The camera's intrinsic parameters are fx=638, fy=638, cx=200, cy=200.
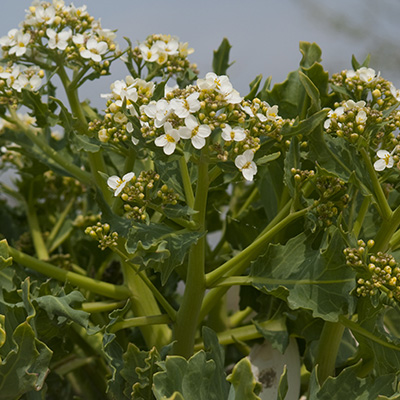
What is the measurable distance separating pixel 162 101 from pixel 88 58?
0.19 m

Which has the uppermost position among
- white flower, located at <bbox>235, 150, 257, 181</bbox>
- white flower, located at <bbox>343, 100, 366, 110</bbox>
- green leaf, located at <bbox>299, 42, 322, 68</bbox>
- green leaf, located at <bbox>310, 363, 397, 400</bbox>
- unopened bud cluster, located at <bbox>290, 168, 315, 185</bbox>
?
green leaf, located at <bbox>299, 42, 322, 68</bbox>

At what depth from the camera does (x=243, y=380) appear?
1.49 feet

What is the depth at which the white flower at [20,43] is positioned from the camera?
632mm

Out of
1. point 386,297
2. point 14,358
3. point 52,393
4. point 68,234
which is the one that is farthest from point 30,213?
point 386,297

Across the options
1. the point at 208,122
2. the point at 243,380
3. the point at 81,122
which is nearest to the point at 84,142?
the point at 81,122

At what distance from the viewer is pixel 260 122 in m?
0.51

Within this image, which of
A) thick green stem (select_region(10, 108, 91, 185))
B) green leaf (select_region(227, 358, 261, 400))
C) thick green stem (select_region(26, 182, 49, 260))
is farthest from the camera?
thick green stem (select_region(26, 182, 49, 260))

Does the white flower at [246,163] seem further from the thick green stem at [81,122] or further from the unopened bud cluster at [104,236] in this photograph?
the thick green stem at [81,122]

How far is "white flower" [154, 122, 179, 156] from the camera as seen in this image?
1.54ft

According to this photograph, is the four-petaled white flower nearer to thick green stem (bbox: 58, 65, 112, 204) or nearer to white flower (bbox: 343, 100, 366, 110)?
white flower (bbox: 343, 100, 366, 110)

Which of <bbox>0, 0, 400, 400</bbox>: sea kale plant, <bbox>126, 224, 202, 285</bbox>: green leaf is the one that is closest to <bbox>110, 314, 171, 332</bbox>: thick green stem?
<bbox>0, 0, 400, 400</bbox>: sea kale plant

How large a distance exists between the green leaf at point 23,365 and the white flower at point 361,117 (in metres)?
0.30

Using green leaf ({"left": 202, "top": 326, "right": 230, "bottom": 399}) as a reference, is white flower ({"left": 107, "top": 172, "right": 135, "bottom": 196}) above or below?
above

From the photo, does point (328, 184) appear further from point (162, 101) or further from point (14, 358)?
point (14, 358)
